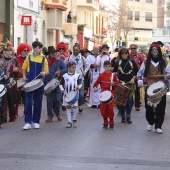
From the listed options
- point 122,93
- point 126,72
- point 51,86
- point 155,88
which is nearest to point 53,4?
point 126,72

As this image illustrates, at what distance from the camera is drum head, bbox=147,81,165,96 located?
13.2m

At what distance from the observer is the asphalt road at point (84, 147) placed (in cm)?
977

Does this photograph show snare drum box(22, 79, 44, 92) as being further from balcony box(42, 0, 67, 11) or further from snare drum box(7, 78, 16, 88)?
balcony box(42, 0, 67, 11)

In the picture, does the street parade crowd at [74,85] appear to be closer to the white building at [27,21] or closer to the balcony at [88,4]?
the white building at [27,21]

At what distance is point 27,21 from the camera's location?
106 ft

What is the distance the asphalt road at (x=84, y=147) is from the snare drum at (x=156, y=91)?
2.49ft

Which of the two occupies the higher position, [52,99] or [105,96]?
[105,96]

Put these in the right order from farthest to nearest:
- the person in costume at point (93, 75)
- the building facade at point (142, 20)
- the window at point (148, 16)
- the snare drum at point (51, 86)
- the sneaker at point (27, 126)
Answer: the window at point (148, 16), the building facade at point (142, 20), the person in costume at point (93, 75), the snare drum at point (51, 86), the sneaker at point (27, 126)

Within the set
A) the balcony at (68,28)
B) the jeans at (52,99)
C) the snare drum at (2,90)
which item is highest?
the balcony at (68,28)

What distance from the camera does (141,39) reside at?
10819 cm

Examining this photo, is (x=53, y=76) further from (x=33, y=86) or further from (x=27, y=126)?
(x=27, y=126)

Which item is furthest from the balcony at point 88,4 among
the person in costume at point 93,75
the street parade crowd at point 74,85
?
the street parade crowd at point 74,85

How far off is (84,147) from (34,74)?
3.29 meters

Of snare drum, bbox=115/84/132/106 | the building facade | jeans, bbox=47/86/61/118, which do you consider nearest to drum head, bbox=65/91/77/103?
jeans, bbox=47/86/61/118
